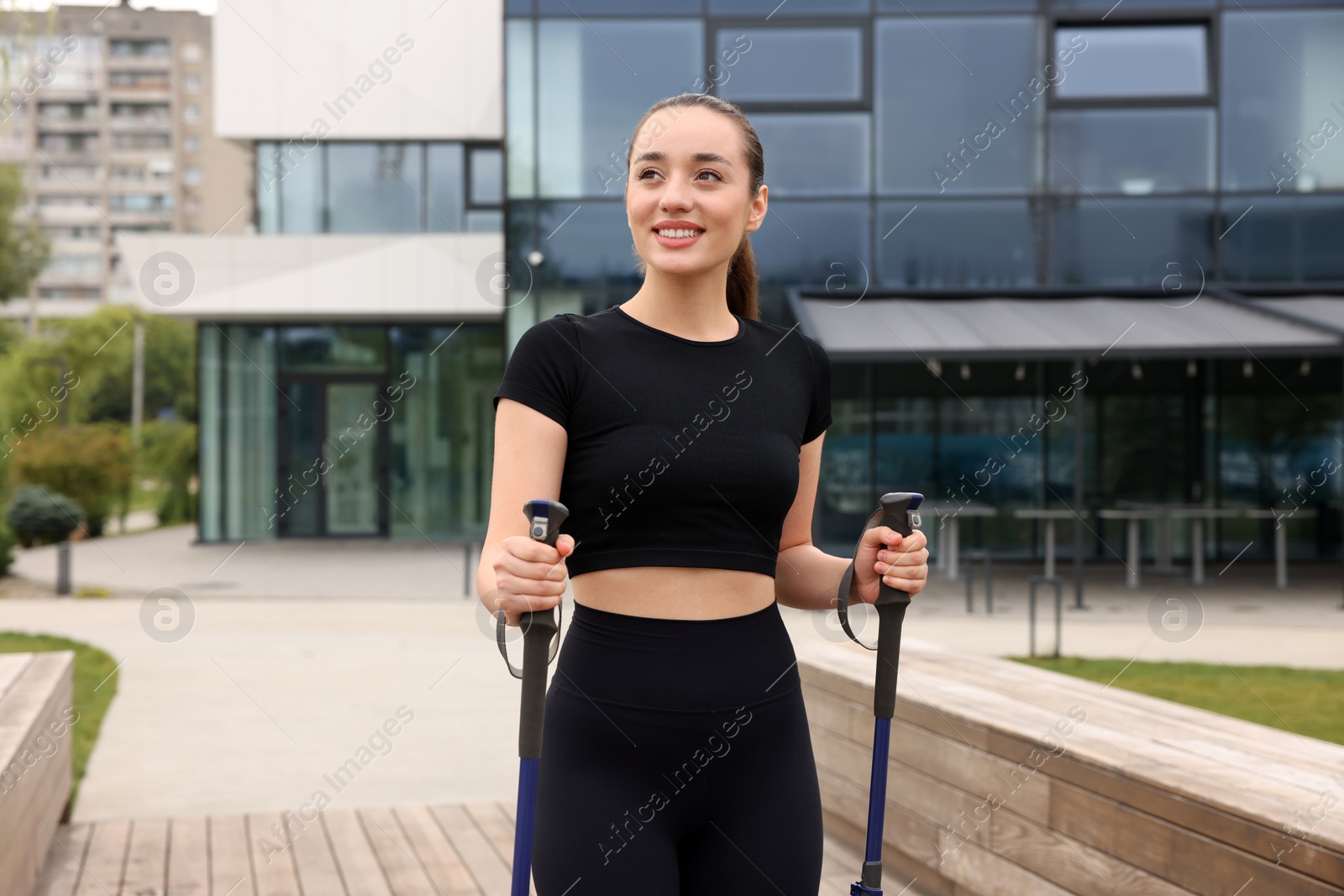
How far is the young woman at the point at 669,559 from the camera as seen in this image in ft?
5.49

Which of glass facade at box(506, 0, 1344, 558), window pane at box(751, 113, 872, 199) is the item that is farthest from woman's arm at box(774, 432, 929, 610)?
window pane at box(751, 113, 872, 199)

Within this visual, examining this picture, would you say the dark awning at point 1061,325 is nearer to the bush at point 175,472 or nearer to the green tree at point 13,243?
the bush at point 175,472

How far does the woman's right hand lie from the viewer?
150 cm

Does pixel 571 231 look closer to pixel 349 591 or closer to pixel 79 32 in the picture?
pixel 349 591

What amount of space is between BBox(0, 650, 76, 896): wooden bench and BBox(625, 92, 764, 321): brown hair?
8.06 ft

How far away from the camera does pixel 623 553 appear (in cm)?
170

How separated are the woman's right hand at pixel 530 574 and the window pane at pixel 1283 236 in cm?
1470

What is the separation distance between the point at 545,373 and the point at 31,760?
111 inches

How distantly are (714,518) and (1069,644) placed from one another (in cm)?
821

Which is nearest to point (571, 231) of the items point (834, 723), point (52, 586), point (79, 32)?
point (52, 586)

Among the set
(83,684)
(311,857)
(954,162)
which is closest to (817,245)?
(954,162)

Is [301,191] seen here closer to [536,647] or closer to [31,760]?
[31,760]

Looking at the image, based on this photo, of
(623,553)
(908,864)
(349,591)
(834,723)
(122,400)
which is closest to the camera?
(623,553)

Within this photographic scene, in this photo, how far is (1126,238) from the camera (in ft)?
47.4
